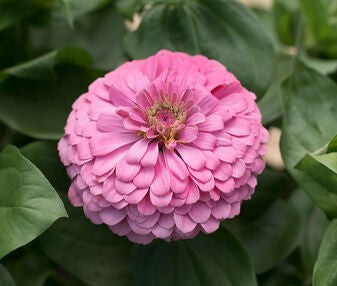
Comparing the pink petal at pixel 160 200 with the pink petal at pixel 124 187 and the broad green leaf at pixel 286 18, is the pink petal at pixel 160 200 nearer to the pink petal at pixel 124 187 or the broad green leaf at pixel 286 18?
the pink petal at pixel 124 187

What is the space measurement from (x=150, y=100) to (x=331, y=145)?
0.12 m

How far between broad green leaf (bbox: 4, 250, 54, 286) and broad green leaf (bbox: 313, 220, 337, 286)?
21cm

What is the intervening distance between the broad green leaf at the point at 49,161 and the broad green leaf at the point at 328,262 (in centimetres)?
19

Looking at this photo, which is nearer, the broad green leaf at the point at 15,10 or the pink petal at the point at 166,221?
the pink petal at the point at 166,221

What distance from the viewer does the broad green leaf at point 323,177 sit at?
1.25 ft

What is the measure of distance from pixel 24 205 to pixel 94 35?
29 cm

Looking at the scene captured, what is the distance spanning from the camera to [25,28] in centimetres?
55

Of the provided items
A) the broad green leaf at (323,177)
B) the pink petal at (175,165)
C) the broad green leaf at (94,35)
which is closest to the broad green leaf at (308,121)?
the broad green leaf at (323,177)

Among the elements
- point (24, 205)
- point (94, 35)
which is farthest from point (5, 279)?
point (94, 35)

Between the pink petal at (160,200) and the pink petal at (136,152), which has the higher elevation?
the pink petal at (136,152)

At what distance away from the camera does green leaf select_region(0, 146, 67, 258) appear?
0.34 m

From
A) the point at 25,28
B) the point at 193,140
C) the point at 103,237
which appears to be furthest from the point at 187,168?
the point at 25,28

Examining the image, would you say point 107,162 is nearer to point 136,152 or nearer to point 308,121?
point 136,152

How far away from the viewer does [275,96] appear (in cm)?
51
